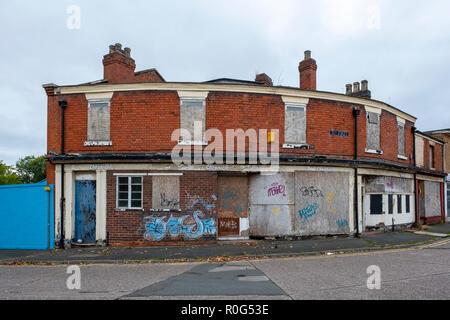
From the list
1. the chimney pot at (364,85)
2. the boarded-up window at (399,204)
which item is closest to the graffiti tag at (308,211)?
the boarded-up window at (399,204)

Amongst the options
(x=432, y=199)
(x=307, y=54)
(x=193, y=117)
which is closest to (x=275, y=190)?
(x=193, y=117)

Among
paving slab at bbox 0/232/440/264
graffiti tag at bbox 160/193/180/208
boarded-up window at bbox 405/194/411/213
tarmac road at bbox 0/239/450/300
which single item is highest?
graffiti tag at bbox 160/193/180/208

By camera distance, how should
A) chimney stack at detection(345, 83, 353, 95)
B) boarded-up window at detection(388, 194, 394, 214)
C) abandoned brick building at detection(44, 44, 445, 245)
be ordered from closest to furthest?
abandoned brick building at detection(44, 44, 445, 245)
boarded-up window at detection(388, 194, 394, 214)
chimney stack at detection(345, 83, 353, 95)

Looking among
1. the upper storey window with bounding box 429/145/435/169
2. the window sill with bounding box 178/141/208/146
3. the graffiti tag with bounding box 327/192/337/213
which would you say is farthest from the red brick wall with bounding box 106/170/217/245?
the upper storey window with bounding box 429/145/435/169

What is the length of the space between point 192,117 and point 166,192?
2.97 m

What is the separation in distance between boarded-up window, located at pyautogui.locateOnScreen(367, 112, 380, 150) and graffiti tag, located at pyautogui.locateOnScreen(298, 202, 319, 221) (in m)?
3.99

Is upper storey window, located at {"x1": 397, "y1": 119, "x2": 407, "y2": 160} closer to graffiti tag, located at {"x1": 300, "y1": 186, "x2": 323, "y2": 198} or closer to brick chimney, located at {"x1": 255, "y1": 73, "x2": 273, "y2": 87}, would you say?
graffiti tag, located at {"x1": 300, "y1": 186, "x2": 323, "y2": 198}

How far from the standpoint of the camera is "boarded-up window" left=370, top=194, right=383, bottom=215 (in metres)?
14.5

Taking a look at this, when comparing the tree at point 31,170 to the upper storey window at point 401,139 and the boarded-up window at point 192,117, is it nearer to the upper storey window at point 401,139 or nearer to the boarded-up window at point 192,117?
the boarded-up window at point 192,117

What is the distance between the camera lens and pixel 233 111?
1219 cm

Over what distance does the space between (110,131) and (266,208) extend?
6.66 m

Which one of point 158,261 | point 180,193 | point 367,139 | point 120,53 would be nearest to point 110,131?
point 180,193

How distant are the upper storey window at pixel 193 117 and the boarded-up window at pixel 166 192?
1572 millimetres
